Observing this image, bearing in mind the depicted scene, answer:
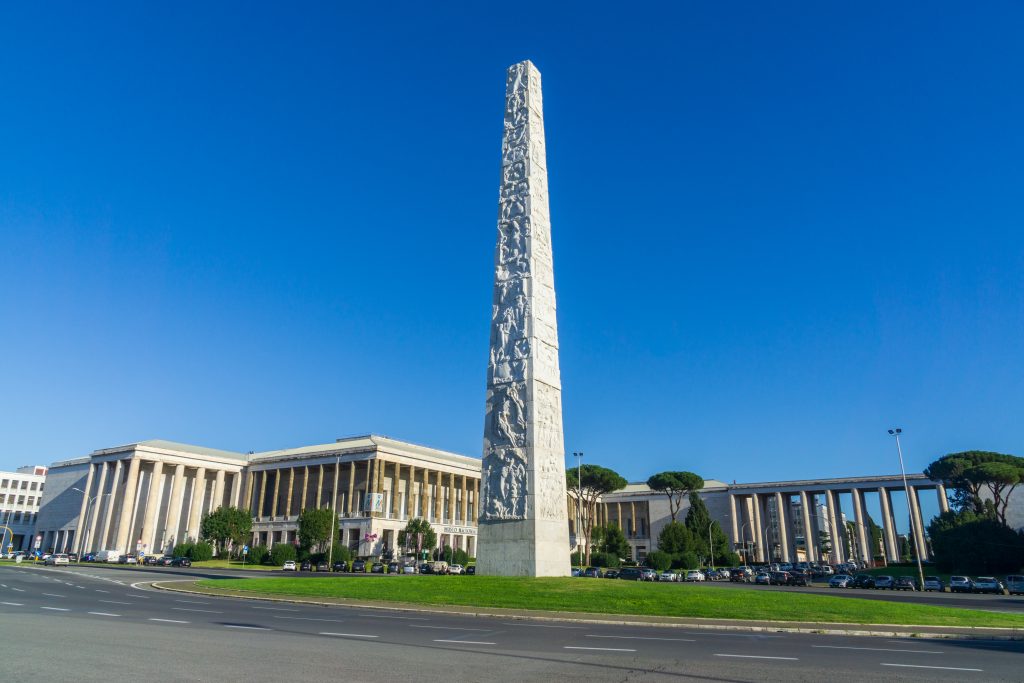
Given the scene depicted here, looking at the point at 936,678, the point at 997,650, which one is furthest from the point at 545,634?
the point at 997,650

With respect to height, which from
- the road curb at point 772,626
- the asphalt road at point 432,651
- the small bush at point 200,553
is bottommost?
the road curb at point 772,626

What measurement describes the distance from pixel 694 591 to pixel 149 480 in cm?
9616

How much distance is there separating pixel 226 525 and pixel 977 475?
85.8 metres

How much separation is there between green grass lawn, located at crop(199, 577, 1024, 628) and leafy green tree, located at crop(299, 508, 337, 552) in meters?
41.4

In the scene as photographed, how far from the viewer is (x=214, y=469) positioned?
103000mm

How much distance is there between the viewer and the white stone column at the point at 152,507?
9438 cm

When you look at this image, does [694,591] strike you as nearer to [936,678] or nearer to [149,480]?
[936,678]

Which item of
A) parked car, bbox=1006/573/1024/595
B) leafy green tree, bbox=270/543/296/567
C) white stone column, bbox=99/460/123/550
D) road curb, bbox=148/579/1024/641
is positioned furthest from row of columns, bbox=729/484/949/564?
white stone column, bbox=99/460/123/550

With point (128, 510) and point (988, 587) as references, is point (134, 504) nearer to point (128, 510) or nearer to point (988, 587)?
point (128, 510)

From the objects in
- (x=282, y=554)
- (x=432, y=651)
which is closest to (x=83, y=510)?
(x=282, y=554)

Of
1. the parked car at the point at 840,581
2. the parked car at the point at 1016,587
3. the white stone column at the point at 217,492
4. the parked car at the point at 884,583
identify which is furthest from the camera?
the white stone column at the point at 217,492

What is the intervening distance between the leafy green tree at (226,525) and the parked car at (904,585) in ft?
230

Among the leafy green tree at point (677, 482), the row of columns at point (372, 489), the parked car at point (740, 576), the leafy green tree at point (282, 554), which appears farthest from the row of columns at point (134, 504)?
the parked car at point (740, 576)

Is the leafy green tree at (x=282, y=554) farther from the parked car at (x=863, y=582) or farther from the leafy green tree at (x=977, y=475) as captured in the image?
the leafy green tree at (x=977, y=475)
